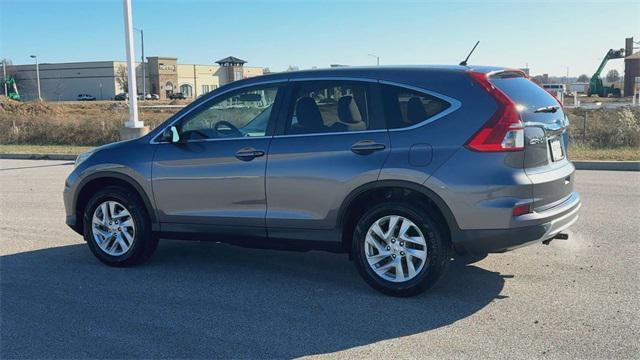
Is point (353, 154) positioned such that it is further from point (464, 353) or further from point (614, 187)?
point (614, 187)

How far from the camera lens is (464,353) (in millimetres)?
4016

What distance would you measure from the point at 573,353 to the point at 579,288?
1421mm

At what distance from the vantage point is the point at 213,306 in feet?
16.4

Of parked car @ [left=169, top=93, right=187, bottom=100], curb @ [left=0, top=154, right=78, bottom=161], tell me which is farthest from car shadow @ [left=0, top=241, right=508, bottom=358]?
parked car @ [left=169, top=93, right=187, bottom=100]

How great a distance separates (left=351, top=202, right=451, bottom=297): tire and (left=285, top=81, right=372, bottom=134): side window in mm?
757

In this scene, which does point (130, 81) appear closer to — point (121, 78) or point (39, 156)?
point (39, 156)

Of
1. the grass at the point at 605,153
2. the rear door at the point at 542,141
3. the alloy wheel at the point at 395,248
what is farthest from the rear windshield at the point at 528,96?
the grass at the point at 605,153

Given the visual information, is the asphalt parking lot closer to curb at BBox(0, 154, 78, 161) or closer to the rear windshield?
the rear windshield

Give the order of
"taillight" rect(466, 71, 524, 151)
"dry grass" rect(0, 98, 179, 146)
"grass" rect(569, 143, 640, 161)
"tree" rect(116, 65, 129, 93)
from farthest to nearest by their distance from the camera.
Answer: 1. "tree" rect(116, 65, 129, 93)
2. "dry grass" rect(0, 98, 179, 146)
3. "grass" rect(569, 143, 640, 161)
4. "taillight" rect(466, 71, 524, 151)

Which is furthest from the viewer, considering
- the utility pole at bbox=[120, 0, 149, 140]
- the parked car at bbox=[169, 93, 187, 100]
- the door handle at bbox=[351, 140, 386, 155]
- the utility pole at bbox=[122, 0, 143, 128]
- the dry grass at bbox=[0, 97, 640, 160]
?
the parked car at bbox=[169, 93, 187, 100]

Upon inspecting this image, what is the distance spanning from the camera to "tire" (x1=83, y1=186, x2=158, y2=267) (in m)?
6.04

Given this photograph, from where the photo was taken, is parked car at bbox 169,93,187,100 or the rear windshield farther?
parked car at bbox 169,93,187,100

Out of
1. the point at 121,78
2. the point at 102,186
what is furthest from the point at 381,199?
the point at 121,78

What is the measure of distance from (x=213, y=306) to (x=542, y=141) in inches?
116
